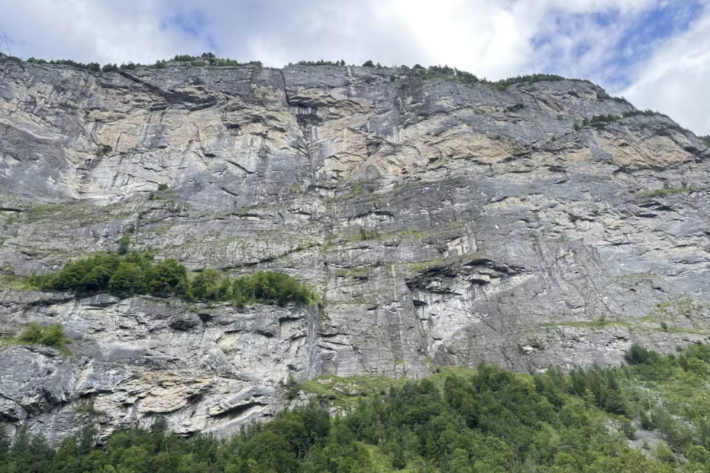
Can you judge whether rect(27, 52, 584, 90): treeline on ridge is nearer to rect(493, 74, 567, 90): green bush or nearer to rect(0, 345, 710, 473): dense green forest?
rect(493, 74, 567, 90): green bush

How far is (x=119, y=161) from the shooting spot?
6656 centimetres

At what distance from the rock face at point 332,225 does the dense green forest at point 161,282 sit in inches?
58.0

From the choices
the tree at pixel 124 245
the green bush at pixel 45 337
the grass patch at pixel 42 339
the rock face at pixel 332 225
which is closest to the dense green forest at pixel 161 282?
the rock face at pixel 332 225

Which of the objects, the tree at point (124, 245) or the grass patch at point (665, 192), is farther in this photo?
the grass patch at point (665, 192)

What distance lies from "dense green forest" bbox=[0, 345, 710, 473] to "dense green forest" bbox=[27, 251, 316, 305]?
9.22 meters

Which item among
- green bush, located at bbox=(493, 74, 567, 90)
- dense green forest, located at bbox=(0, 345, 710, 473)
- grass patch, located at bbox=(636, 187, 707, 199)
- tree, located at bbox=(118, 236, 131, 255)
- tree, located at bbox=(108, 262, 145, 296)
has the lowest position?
dense green forest, located at bbox=(0, 345, 710, 473)

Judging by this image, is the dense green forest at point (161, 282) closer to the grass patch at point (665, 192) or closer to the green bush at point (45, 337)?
the green bush at point (45, 337)

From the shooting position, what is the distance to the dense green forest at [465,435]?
107 ft

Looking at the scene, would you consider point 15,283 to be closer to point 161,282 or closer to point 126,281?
point 126,281

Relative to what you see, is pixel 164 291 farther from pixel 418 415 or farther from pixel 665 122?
pixel 665 122

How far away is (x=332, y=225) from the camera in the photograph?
60938mm

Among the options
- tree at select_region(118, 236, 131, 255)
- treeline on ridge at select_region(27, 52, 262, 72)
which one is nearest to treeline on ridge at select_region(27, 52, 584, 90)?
treeline on ridge at select_region(27, 52, 262, 72)

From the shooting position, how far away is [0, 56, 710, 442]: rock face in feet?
138

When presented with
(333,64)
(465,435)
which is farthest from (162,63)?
(465,435)
